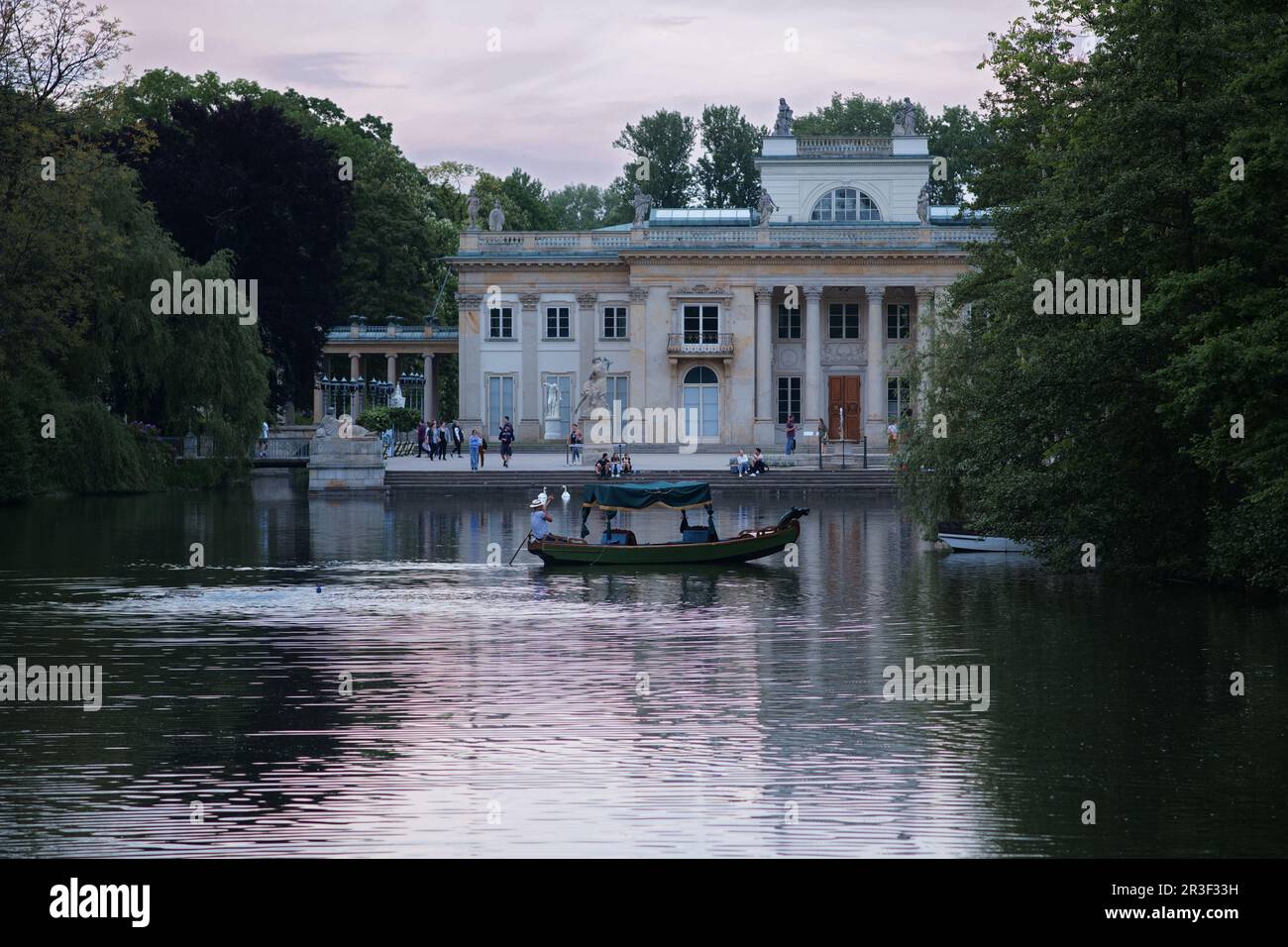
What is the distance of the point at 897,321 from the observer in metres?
81.6

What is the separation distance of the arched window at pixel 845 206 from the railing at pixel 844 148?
1707 millimetres

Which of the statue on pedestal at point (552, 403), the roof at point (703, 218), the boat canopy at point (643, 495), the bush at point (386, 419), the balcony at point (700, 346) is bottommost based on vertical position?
the boat canopy at point (643, 495)

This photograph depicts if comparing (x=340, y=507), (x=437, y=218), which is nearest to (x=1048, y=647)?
(x=340, y=507)

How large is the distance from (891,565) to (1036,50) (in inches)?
490

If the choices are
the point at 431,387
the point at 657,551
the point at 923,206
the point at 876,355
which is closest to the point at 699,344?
the point at 876,355

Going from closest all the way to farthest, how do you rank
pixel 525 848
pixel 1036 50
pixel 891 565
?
pixel 525 848 → pixel 891 565 → pixel 1036 50

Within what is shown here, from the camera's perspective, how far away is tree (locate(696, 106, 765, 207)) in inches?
4478

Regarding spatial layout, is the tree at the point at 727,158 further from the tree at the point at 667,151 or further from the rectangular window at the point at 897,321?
the rectangular window at the point at 897,321

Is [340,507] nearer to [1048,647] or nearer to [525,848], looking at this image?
[1048,647]

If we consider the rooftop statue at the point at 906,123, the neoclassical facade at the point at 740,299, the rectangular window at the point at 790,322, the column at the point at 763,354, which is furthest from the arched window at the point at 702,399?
the rooftop statue at the point at 906,123

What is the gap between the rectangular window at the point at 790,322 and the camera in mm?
81812

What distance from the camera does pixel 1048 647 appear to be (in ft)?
77.6

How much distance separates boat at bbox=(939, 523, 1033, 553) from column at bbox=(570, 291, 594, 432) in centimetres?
4464
